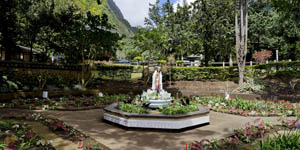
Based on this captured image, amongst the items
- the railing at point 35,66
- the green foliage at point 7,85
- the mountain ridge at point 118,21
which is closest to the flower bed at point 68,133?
the green foliage at point 7,85

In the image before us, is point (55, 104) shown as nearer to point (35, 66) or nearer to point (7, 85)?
point (7, 85)

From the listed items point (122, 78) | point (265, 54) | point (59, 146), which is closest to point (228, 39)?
point (265, 54)

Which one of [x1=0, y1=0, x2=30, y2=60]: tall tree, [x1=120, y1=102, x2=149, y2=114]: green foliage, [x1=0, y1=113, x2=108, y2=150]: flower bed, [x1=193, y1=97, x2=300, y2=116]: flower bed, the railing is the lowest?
[x1=193, y1=97, x2=300, y2=116]: flower bed

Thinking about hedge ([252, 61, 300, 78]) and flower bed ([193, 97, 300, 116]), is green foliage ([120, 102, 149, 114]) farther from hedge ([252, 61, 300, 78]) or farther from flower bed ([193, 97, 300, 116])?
hedge ([252, 61, 300, 78])

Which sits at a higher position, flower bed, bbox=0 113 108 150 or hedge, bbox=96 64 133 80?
hedge, bbox=96 64 133 80

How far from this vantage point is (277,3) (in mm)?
11211

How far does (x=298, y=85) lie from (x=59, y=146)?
1438 cm

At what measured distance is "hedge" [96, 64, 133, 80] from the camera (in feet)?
52.7

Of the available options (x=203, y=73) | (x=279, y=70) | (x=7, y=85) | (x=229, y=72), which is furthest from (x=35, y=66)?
(x=279, y=70)

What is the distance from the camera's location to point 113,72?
16.5 m

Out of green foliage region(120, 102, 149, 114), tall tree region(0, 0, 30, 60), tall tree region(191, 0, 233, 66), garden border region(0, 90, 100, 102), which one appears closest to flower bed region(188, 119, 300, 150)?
green foliage region(120, 102, 149, 114)

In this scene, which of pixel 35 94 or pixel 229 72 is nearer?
pixel 35 94

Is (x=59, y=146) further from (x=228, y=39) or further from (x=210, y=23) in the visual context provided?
(x=228, y=39)

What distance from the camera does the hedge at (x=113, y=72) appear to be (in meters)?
16.1
